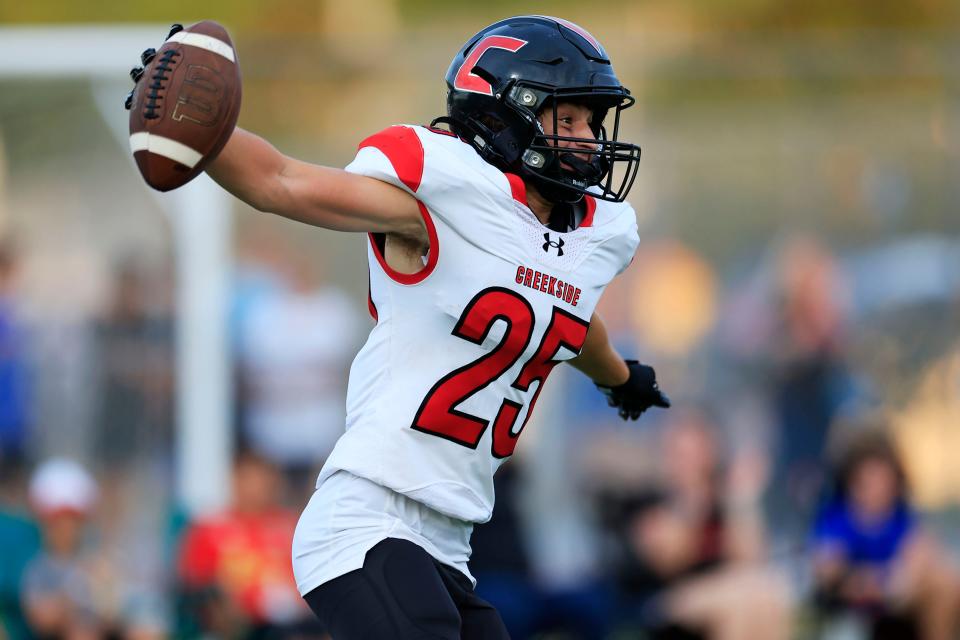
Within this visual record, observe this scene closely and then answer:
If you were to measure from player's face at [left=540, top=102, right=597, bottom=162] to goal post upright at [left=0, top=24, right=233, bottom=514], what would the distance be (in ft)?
15.5

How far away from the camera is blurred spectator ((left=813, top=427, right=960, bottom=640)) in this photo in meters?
7.53

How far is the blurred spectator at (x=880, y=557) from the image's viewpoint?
753 centimetres

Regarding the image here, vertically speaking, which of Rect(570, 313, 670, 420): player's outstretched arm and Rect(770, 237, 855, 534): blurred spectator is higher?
Rect(570, 313, 670, 420): player's outstretched arm

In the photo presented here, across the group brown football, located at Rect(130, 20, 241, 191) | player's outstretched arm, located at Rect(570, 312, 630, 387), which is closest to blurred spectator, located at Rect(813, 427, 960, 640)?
player's outstretched arm, located at Rect(570, 312, 630, 387)

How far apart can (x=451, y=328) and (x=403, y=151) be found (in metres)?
0.46

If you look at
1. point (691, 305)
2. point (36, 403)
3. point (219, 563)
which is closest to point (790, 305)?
point (691, 305)

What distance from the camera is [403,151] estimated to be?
3.56 metres

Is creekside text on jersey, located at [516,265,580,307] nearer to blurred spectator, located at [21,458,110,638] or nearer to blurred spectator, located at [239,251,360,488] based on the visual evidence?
blurred spectator, located at [21,458,110,638]

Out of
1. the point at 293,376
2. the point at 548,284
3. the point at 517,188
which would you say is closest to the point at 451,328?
the point at 548,284

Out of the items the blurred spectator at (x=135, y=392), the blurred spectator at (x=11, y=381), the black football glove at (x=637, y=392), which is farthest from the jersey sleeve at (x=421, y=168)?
the blurred spectator at (x=11, y=381)

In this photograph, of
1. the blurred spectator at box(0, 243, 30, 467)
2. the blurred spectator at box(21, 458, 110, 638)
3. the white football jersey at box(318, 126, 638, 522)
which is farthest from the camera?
the blurred spectator at box(0, 243, 30, 467)

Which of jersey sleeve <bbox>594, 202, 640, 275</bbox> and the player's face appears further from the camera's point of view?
jersey sleeve <bbox>594, 202, 640, 275</bbox>

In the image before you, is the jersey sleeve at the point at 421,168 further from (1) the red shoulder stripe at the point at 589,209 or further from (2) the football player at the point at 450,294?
(1) the red shoulder stripe at the point at 589,209

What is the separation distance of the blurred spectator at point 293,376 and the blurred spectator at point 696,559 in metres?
1.88
